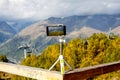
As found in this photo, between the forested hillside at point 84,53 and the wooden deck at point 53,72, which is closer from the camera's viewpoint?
the wooden deck at point 53,72

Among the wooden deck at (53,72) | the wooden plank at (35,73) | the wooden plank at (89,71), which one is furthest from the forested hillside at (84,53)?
the wooden plank at (35,73)

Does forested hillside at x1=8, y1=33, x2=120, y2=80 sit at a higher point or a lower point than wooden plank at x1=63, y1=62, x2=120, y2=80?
lower

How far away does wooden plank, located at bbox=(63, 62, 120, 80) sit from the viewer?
4.74m

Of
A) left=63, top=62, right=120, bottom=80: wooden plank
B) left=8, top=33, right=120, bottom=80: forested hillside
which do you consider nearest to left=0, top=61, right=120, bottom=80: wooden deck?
left=63, top=62, right=120, bottom=80: wooden plank

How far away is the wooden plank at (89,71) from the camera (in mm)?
4745

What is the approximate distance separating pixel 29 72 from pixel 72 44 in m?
78.6

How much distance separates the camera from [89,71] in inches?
200

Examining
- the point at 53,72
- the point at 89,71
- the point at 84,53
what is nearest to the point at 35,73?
the point at 53,72

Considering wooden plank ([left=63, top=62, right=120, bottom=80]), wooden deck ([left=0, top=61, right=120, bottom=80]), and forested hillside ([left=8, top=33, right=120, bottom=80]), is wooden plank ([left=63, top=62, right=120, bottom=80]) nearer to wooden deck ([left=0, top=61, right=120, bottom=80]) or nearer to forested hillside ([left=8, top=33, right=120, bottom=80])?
wooden deck ([left=0, top=61, right=120, bottom=80])

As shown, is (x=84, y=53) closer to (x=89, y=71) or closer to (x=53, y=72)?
(x=89, y=71)

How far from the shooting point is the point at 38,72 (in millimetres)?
4801

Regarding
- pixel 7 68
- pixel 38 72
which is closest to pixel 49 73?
pixel 38 72

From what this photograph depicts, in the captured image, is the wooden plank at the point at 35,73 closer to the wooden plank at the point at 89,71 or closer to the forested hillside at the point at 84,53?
the wooden plank at the point at 89,71

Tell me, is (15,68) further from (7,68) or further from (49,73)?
(49,73)
